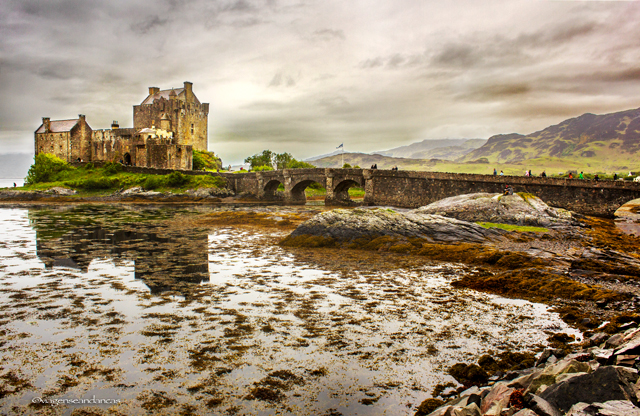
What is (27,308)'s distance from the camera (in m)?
9.62

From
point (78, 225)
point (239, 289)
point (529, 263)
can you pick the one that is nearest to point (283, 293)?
point (239, 289)

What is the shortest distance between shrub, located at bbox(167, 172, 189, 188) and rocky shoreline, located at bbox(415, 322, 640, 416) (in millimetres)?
54677

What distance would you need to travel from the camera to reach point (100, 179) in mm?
57312

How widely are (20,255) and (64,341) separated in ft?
38.8

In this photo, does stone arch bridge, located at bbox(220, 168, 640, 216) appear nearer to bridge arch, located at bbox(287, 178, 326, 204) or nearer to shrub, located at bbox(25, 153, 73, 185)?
bridge arch, located at bbox(287, 178, 326, 204)

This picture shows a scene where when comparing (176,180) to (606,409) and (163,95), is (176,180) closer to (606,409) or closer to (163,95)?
(163,95)

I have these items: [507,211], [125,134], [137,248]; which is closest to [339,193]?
[507,211]

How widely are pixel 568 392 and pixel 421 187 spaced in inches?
1493

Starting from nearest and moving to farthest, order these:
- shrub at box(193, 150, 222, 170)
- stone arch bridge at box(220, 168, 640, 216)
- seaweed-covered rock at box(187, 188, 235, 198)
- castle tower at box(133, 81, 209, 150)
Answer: stone arch bridge at box(220, 168, 640, 216)
seaweed-covered rock at box(187, 188, 235, 198)
castle tower at box(133, 81, 209, 150)
shrub at box(193, 150, 222, 170)

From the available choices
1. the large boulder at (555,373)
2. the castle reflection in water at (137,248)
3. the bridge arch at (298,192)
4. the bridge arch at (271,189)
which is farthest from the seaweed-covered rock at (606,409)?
the bridge arch at (271,189)

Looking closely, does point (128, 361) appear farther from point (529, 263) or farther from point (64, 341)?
point (529, 263)

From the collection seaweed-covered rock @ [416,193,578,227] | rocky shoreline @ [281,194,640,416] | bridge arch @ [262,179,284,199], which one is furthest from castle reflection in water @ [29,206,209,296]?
bridge arch @ [262,179,284,199]

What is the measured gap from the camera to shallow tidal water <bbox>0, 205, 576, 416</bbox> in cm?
580

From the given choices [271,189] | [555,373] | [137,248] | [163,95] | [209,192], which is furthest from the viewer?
[163,95]
